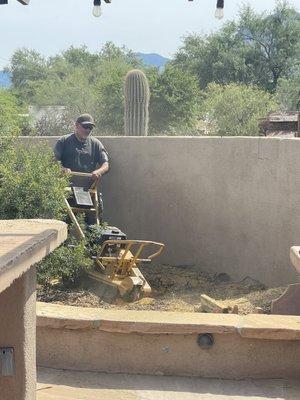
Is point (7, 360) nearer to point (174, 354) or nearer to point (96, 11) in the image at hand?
point (174, 354)

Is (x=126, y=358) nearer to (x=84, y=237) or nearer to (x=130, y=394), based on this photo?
(x=130, y=394)

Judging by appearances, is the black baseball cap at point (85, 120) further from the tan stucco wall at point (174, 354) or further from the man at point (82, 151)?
the tan stucco wall at point (174, 354)

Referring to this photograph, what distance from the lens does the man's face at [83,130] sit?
7.66 metres

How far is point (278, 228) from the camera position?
679 cm

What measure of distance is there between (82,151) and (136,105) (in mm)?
4188

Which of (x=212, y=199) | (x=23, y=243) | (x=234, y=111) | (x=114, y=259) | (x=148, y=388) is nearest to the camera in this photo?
(x=23, y=243)

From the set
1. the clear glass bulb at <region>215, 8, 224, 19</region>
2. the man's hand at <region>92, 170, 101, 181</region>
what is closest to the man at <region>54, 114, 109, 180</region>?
the man's hand at <region>92, 170, 101, 181</region>

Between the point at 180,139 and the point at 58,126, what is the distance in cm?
1567

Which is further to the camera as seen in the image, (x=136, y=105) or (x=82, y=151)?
(x=136, y=105)

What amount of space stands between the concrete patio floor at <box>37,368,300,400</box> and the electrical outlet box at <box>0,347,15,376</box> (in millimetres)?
863

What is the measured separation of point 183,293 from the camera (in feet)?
22.5

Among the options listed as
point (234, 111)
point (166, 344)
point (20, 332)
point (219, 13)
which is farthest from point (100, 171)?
point (234, 111)

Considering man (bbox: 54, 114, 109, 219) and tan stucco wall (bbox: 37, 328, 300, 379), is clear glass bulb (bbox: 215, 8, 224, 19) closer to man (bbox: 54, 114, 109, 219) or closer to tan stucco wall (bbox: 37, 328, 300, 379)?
man (bbox: 54, 114, 109, 219)

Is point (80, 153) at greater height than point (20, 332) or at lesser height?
greater
